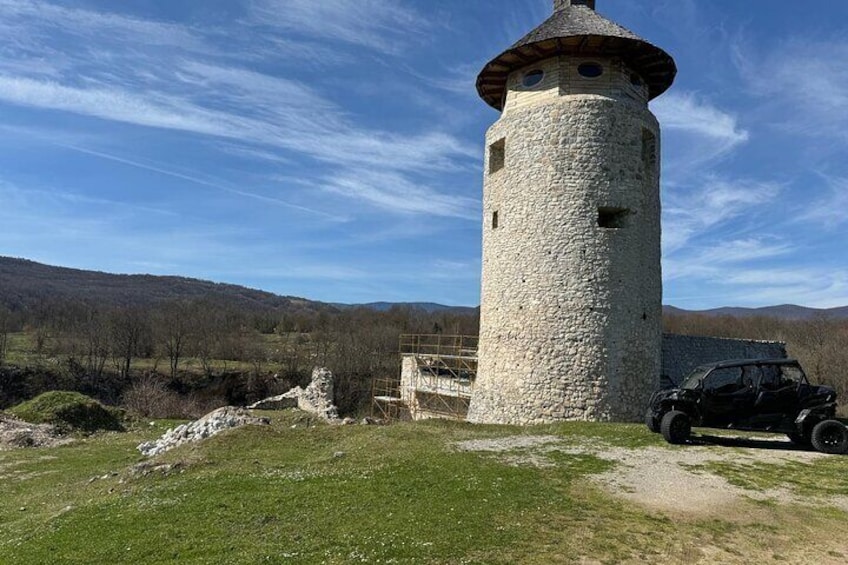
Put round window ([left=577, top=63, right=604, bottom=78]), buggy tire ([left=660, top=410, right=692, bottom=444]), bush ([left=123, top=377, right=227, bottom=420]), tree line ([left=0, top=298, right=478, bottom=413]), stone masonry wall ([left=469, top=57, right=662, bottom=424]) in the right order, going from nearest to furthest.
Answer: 1. buggy tire ([left=660, top=410, right=692, bottom=444])
2. stone masonry wall ([left=469, top=57, right=662, bottom=424])
3. round window ([left=577, top=63, right=604, bottom=78])
4. bush ([left=123, top=377, right=227, bottom=420])
5. tree line ([left=0, top=298, right=478, bottom=413])

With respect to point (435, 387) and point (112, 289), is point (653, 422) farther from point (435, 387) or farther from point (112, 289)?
point (112, 289)

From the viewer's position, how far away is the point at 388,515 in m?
7.49

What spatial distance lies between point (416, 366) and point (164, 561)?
21.4 metres

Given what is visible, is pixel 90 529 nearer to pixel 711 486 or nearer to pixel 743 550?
pixel 743 550

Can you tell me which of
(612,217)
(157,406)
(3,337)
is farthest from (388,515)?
(3,337)

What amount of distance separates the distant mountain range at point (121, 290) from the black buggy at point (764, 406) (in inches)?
3646

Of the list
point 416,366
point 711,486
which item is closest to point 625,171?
point 711,486

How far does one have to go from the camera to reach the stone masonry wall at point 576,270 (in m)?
Answer: 16.3

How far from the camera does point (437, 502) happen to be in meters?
8.00

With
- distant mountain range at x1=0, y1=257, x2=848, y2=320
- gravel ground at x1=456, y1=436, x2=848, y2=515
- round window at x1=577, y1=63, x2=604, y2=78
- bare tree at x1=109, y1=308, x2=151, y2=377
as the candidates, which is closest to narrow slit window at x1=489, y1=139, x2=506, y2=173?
round window at x1=577, y1=63, x2=604, y2=78

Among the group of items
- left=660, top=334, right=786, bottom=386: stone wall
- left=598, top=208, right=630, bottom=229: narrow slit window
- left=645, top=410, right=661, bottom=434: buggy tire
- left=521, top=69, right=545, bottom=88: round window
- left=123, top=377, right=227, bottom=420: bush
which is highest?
left=521, top=69, right=545, bottom=88: round window

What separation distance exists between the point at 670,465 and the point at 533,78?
490 inches

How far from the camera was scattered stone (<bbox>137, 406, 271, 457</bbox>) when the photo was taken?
1489cm

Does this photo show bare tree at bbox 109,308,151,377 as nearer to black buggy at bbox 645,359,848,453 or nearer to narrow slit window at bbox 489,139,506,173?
narrow slit window at bbox 489,139,506,173
